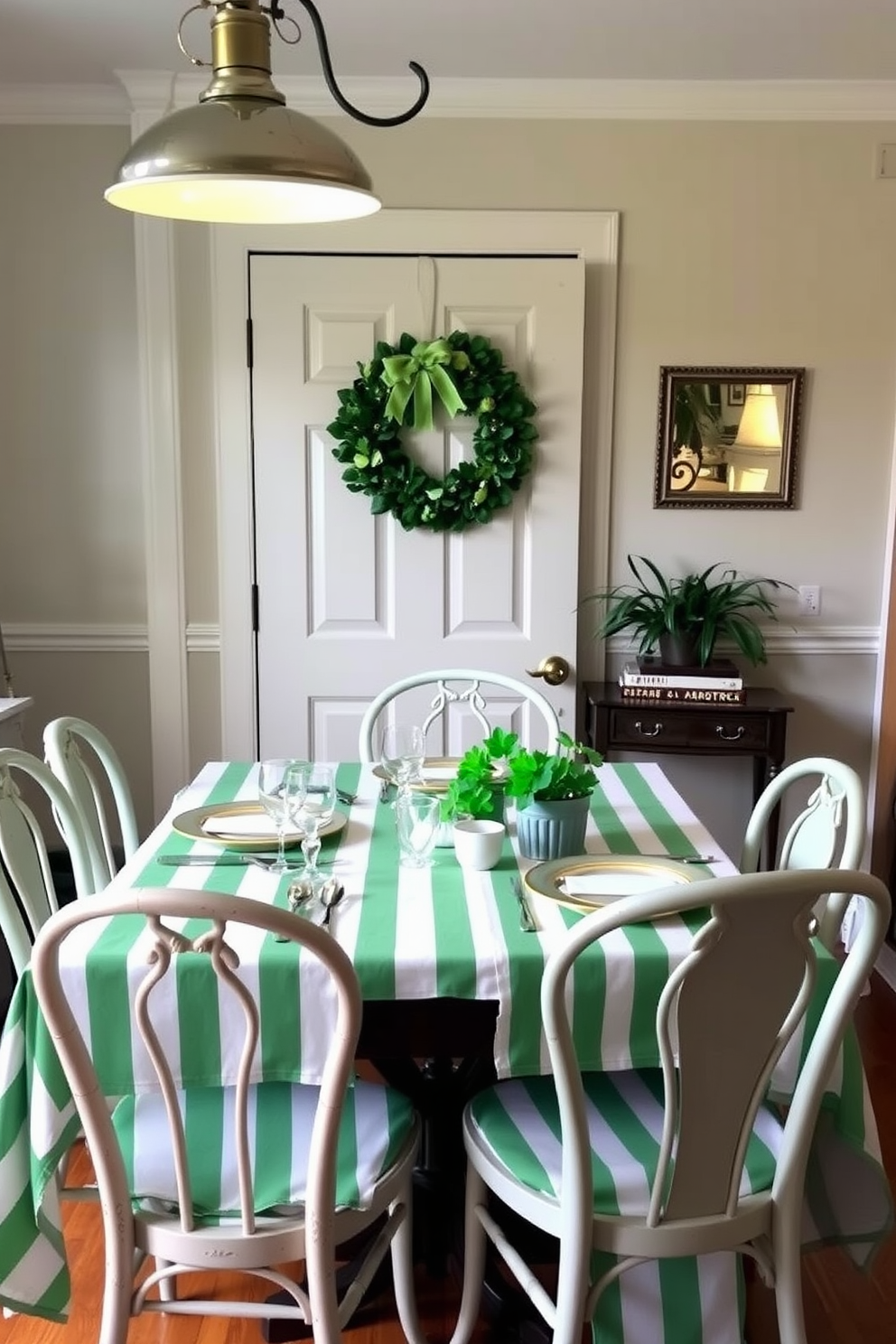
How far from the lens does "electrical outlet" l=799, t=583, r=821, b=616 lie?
11.6 feet

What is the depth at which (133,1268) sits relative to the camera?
1.51 metres

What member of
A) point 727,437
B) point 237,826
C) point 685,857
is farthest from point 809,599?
point 237,826

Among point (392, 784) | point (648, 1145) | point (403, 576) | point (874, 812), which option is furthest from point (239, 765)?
point (874, 812)

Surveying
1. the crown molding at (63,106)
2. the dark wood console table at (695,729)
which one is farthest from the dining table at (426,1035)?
the crown molding at (63,106)

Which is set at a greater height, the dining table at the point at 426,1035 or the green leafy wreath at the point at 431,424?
the green leafy wreath at the point at 431,424

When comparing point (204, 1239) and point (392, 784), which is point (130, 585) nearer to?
point (392, 784)

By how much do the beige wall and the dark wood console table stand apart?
0.34m

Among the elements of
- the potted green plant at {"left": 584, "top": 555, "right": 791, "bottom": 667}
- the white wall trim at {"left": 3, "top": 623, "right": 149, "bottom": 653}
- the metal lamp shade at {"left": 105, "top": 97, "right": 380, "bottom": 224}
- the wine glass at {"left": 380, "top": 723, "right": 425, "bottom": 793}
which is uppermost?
the metal lamp shade at {"left": 105, "top": 97, "right": 380, "bottom": 224}

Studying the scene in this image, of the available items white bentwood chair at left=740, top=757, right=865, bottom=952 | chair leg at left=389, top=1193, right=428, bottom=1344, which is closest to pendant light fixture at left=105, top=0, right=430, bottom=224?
white bentwood chair at left=740, top=757, right=865, bottom=952

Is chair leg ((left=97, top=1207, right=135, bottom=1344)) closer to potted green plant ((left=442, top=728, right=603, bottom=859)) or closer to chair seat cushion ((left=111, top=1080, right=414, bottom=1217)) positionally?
chair seat cushion ((left=111, top=1080, right=414, bottom=1217))

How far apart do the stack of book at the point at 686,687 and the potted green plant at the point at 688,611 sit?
0.08 meters

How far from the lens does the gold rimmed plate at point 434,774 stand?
7.54 feet

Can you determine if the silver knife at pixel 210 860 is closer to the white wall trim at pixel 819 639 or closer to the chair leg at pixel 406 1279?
the chair leg at pixel 406 1279

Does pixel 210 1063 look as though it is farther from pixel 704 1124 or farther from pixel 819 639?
pixel 819 639
